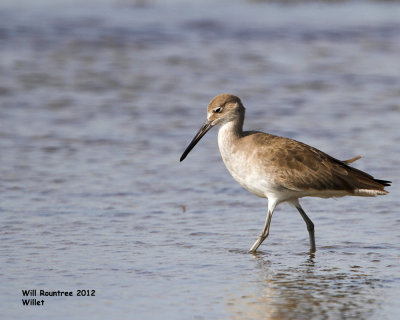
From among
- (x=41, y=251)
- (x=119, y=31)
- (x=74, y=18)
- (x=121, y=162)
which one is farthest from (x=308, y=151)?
(x=74, y=18)

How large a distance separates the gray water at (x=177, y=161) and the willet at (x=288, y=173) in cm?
44

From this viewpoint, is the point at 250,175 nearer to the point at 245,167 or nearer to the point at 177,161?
the point at 245,167

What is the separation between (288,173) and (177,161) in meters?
3.20

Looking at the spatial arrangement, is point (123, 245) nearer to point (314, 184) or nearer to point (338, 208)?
point (314, 184)

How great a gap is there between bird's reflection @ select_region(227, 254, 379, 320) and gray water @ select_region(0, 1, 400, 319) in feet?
0.07

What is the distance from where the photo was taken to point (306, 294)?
650 cm

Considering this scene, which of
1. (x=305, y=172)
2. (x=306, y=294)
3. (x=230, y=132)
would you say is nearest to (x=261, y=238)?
(x=305, y=172)

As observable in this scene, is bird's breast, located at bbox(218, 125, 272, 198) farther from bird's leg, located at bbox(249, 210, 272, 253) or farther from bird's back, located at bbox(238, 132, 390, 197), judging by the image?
bird's leg, located at bbox(249, 210, 272, 253)

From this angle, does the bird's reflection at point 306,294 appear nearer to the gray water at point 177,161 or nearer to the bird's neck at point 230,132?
the gray water at point 177,161

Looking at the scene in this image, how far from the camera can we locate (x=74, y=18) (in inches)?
792

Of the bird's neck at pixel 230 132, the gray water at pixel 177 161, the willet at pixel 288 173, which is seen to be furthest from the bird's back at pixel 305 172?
the gray water at pixel 177 161

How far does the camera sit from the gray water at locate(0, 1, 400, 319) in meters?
6.55

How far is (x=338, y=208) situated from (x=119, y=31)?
10957 millimetres

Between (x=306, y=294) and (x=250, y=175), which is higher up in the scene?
(x=250, y=175)
